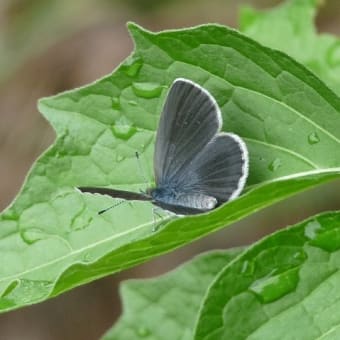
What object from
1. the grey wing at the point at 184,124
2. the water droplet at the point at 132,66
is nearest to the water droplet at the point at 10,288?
the grey wing at the point at 184,124

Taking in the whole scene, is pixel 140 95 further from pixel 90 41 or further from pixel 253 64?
pixel 90 41

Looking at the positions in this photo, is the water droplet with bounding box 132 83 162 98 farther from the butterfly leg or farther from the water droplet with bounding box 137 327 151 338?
the water droplet with bounding box 137 327 151 338

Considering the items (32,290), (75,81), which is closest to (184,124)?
(32,290)

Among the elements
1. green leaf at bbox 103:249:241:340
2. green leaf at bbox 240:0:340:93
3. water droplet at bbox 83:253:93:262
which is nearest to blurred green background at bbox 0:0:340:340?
green leaf at bbox 240:0:340:93

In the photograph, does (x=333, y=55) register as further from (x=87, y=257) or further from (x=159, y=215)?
(x=87, y=257)

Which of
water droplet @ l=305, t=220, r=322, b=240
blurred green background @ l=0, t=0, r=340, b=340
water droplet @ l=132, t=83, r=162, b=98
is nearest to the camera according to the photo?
water droplet @ l=305, t=220, r=322, b=240

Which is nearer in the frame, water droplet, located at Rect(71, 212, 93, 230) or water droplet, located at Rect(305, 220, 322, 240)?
water droplet, located at Rect(305, 220, 322, 240)

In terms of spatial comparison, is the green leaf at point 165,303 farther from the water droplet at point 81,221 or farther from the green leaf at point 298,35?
the green leaf at point 298,35

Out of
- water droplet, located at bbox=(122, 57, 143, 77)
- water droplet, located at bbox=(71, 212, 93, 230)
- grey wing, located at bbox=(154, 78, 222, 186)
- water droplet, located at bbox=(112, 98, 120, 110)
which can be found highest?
water droplet, located at bbox=(122, 57, 143, 77)
